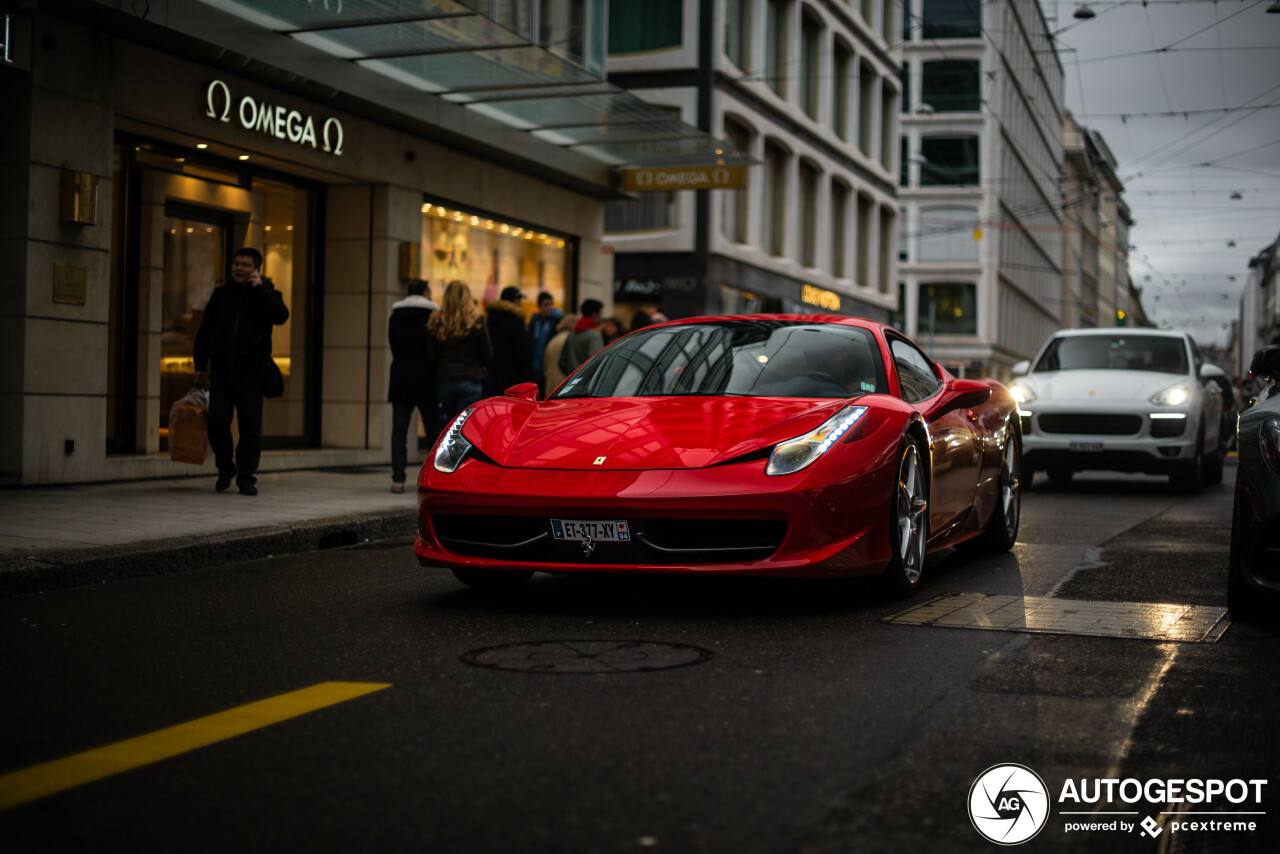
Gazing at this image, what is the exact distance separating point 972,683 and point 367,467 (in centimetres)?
1140

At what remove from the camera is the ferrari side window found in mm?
6941

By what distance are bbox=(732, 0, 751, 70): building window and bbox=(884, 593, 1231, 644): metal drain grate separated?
2555 centimetres

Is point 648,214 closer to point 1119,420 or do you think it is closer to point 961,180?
point 1119,420

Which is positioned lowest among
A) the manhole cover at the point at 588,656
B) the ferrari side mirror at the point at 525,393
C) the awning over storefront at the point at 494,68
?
the manhole cover at the point at 588,656

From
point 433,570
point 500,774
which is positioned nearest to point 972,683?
point 500,774

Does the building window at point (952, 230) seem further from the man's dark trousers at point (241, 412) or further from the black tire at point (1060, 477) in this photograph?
the man's dark trousers at point (241, 412)

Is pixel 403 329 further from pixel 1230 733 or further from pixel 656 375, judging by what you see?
pixel 1230 733

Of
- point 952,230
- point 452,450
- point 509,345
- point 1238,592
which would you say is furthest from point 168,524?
point 952,230

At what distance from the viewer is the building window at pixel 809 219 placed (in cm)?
3606

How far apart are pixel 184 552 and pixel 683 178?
13.6m

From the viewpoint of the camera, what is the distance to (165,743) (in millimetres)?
3594

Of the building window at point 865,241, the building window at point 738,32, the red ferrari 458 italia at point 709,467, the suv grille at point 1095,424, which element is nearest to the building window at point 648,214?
the building window at point 738,32

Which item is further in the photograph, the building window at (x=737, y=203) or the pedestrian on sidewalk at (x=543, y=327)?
the building window at (x=737, y=203)

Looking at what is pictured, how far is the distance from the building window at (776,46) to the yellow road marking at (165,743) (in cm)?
2976
